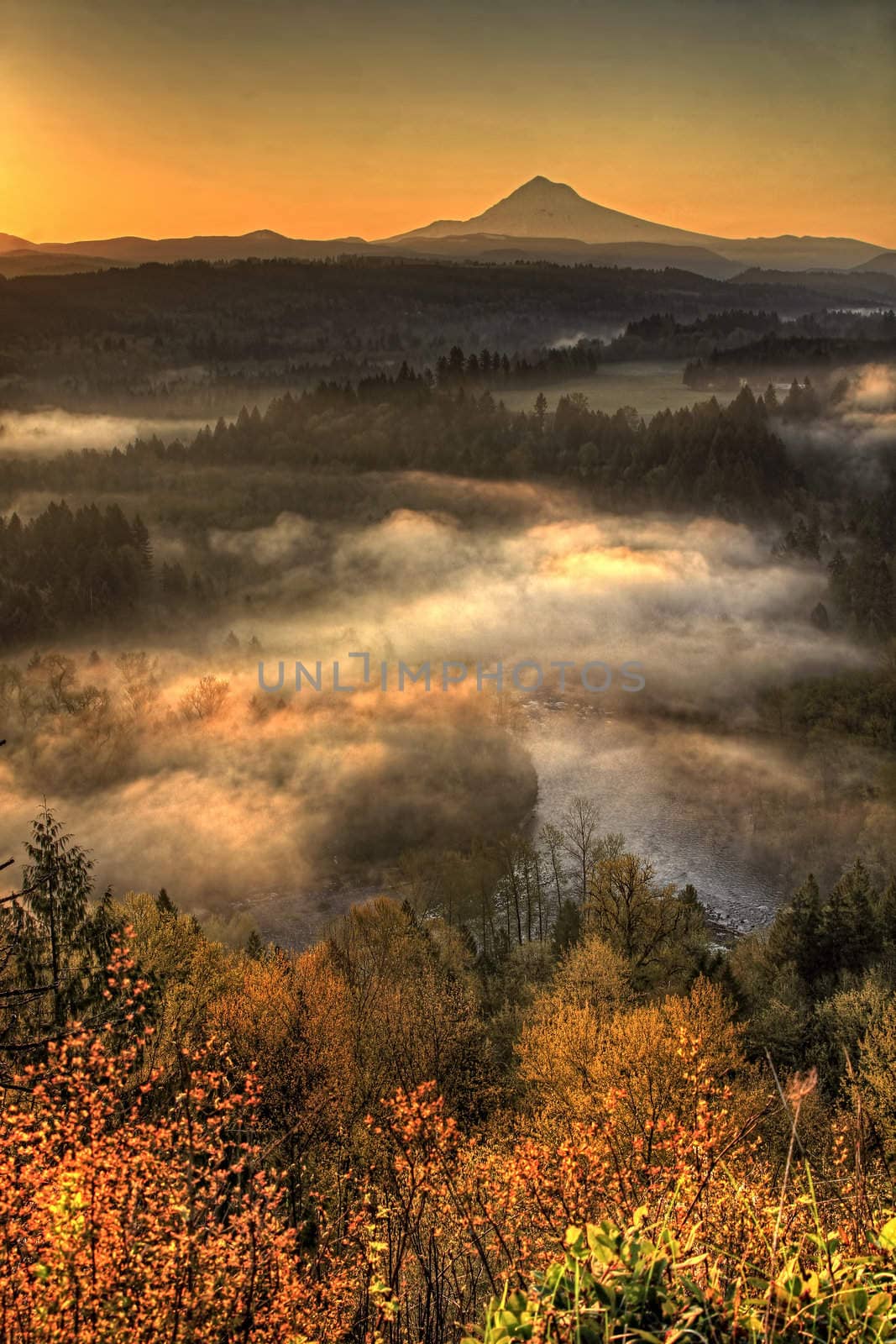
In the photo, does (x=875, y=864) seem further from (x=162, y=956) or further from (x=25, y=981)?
(x=25, y=981)

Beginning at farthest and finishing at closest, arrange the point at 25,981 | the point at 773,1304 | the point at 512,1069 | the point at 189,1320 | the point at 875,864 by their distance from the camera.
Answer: the point at 875,864 → the point at 512,1069 → the point at 25,981 → the point at 189,1320 → the point at 773,1304

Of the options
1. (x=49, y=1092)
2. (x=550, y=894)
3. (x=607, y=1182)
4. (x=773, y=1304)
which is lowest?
(x=550, y=894)

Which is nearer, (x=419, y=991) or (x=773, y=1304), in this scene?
(x=773, y=1304)

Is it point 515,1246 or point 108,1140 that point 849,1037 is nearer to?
point 515,1246

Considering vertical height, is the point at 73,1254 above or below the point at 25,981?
above

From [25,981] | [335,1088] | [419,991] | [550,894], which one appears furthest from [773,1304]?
[550,894]

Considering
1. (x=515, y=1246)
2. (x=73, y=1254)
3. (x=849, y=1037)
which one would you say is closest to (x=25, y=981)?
(x=515, y=1246)

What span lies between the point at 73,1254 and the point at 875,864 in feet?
435

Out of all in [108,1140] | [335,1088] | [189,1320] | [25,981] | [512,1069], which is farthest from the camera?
[512,1069]

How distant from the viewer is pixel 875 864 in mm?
126750

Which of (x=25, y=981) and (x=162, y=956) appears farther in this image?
(x=162, y=956)

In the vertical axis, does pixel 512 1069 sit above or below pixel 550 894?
above

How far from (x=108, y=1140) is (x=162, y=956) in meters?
26.3

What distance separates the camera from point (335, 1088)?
3145 centimetres
